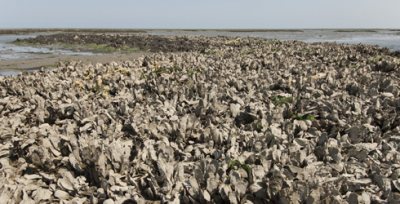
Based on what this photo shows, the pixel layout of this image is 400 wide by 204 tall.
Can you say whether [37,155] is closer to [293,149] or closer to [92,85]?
[293,149]

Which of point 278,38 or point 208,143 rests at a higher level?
point 208,143

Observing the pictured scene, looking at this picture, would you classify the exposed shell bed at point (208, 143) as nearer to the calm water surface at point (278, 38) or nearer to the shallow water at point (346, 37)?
the calm water surface at point (278, 38)

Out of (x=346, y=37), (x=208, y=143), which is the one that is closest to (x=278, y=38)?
(x=346, y=37)

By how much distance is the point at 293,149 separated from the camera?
4996mm

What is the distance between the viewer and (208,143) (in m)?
5.62

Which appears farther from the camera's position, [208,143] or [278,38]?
[278,38]

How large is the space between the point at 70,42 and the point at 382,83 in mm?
45087

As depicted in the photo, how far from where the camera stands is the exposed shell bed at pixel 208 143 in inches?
169

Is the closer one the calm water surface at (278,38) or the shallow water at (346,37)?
the calm water surface at (278,38)

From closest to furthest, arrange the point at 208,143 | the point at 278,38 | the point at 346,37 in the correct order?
the point at 208,143, the point at 278,38, the point at 346,37

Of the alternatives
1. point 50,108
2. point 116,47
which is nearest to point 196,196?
point 50,108

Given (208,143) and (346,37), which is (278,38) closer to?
(346,37)

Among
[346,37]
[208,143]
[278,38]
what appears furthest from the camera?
[346,37]

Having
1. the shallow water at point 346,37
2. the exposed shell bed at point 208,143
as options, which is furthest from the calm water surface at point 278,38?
the exposed shell bed at point 208,143
